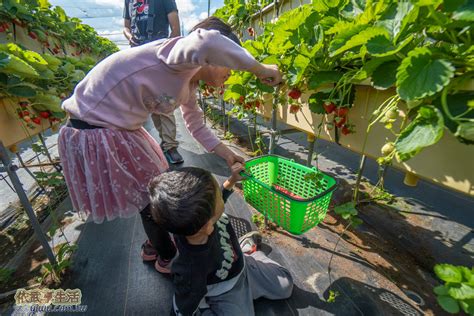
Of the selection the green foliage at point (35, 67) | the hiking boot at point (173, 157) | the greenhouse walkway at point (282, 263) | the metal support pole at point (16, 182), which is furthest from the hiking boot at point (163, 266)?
the hiking boot at point (173, 157)

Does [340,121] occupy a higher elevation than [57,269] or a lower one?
higher

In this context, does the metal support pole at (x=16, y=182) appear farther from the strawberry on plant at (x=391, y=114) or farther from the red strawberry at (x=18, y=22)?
the red strawberry at (x=18, y=22)


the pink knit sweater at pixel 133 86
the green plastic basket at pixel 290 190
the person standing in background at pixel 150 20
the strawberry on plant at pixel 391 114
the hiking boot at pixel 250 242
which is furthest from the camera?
the person standing in background at pixel 150 20

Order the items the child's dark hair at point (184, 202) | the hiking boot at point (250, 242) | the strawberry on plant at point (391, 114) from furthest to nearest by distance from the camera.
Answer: the hiking boot at point (250, 242), the child's dark hair at point (184, 202), the strawberry on plant at point (391, 114)

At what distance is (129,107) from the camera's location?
741mm

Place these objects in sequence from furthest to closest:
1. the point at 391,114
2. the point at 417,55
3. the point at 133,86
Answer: the point at 133,86 → the point at 391,114 → the point at 417,55

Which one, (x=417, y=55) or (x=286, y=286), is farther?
(x=286, y=286)

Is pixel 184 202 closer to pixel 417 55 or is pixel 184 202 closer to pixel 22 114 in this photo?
pixel 417 55

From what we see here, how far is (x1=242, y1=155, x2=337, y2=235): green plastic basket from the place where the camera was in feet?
2.72

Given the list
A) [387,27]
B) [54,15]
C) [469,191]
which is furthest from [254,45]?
[54,15]

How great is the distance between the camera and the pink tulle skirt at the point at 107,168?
30.0 inches

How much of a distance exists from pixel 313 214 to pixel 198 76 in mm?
657

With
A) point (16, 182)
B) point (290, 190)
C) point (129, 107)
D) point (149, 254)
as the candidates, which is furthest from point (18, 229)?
point (290, 190)

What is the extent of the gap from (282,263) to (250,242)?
0.55ft
